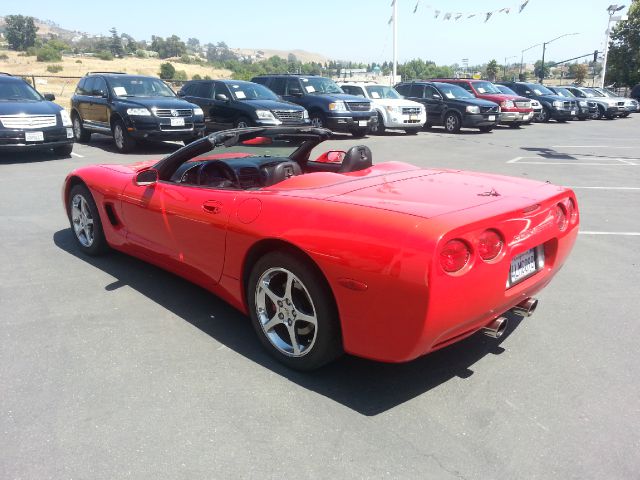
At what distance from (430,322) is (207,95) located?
43.7 ft

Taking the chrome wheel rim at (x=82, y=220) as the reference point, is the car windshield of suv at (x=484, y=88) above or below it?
above

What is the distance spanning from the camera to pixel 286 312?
3014mm

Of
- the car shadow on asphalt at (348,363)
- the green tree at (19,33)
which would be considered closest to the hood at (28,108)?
the car shadow on asphalt at (348,363)

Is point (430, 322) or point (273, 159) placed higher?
point (273, 159)

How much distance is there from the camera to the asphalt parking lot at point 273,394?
7.66 feet

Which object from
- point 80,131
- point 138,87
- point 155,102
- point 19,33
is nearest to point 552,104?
point 138,87

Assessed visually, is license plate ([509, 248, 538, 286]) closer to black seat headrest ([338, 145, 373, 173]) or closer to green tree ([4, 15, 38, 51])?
black seat headrest ([338, 145, 373, 173])

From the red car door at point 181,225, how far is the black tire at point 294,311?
39 centimetres

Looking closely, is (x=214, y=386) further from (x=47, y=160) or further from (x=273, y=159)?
(x=47, y=160)

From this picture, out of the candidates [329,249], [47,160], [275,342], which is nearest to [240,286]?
[275,342]

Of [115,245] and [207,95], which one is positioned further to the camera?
[207,95]

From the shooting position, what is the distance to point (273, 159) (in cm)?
399

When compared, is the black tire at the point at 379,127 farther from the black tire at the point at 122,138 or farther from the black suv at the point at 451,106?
the black tire at the point at 122,138

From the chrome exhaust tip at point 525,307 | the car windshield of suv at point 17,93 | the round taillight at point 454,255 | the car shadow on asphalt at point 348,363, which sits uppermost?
the car windshield of suv at point 17,93
